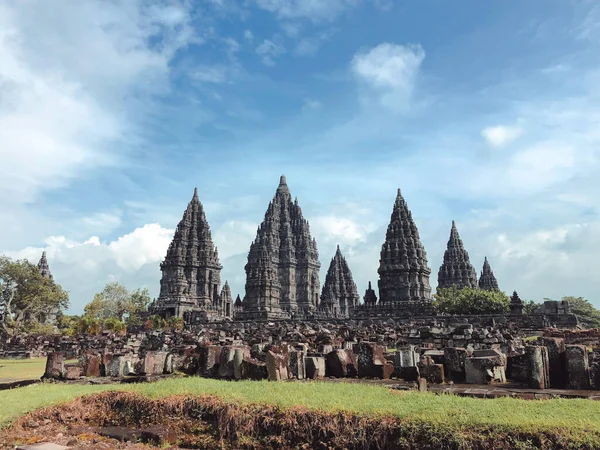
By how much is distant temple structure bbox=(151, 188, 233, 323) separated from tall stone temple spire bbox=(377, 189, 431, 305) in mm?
22412

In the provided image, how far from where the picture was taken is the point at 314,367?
32.7 feet

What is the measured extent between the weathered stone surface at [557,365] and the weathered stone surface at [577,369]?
0.12m

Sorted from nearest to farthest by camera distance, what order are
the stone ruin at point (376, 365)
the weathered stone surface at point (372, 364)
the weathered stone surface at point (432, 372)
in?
1. the stone ruin at point (376, 365)
2. the weathered stone surface at point (432, 372)
3. the weathered stone surface at point (372, 364)

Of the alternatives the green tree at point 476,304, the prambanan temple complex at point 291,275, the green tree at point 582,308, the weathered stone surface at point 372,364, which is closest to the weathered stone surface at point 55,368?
the weathered stone surface at point 372,364

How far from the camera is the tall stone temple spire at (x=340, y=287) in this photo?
7338cm

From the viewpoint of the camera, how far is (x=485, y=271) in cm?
7519

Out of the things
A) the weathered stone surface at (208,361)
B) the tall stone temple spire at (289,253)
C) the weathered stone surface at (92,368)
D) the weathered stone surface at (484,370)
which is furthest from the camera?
the tall stone temple spire at (289,253)

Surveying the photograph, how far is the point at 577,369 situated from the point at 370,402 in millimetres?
3406

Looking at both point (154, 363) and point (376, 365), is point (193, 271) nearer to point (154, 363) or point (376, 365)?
point (154, 363)

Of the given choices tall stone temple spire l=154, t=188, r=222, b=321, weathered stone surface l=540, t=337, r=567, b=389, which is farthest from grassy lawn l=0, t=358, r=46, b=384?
tall stone temple spire l=154, t=188, r=222, b=321

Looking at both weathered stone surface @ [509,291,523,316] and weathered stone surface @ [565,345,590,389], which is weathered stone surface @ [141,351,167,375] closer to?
weathered stone surface @ [565,345,590,389]

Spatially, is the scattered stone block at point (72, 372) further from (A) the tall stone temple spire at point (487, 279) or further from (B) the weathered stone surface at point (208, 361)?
(A) the tall stone temple spire at point (487, 279)

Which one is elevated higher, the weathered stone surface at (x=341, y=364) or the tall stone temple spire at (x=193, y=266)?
the tall stone temple spire at (x=193, y=266)

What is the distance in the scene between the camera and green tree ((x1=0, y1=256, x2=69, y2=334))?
45.5 meters
